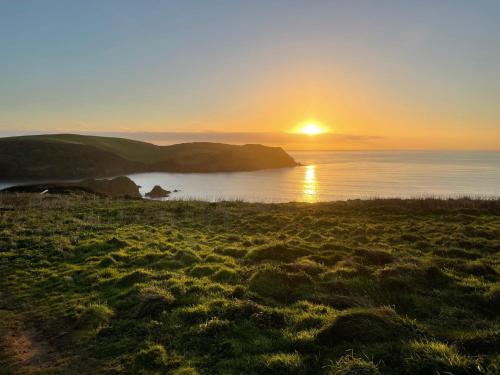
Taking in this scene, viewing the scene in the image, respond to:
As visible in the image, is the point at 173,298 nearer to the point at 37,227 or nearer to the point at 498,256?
the point at 498,256

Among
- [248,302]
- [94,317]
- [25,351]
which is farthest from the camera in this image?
[94,317]

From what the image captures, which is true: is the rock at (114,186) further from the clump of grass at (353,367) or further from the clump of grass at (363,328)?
the clump of grass at (353,367)

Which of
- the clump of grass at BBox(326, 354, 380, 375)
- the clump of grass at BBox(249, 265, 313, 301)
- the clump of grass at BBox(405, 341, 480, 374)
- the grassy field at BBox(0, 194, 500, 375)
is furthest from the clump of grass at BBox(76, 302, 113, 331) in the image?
the clump of grass at BBox(405, 341, 480, 374)

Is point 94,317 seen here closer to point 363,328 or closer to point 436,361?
point 363,328

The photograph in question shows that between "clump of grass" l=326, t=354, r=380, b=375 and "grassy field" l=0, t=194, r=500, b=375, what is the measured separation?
28mm

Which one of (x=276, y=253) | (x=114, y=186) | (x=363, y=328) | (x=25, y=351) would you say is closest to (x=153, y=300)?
(x=25, y=351)

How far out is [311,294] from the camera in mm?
11477

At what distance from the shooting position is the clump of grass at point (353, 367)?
646 cm

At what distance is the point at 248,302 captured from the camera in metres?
10.6

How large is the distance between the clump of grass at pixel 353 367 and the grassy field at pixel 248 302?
0.03 metres

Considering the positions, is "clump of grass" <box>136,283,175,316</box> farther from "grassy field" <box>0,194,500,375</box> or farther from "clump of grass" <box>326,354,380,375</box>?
"clump of grass" <box>326,354,380,375</box>

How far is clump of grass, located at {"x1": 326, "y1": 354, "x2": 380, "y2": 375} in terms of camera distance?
646 centimetres

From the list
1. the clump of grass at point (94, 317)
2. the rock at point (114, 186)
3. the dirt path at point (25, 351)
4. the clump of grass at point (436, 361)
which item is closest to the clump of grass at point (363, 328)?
the clump of grass at point (436, 361)

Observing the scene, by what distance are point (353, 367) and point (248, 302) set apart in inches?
175
